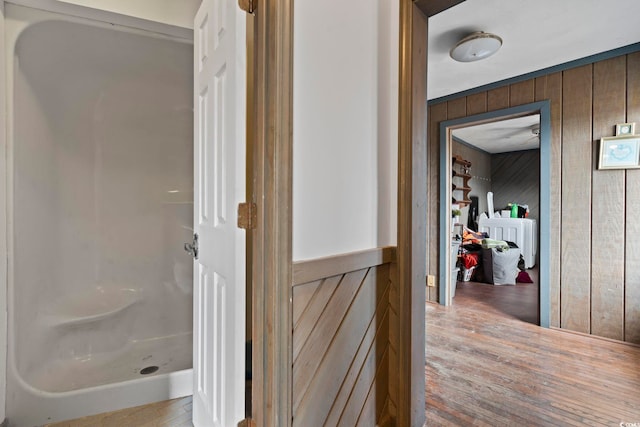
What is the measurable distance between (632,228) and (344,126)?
8.97 feet

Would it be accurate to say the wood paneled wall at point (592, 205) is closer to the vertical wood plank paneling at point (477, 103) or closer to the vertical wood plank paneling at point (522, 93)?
the vertical wood plank paneling at point (522, 93)

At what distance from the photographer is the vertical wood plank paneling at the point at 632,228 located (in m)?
2.40

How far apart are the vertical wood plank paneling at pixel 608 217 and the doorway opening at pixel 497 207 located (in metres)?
0.33

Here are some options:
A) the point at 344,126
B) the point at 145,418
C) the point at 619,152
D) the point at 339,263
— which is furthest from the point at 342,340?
the point at 619,152

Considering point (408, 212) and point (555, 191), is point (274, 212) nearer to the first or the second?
point (408, 212)

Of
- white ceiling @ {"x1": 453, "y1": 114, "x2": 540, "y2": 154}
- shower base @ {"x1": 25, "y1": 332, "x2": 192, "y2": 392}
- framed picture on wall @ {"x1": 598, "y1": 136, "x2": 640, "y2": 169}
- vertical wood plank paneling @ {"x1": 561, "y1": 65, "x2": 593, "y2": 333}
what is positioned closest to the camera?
shower base @ {"x1": 25, "y1": 332, "x2": 192, "y2": 392}

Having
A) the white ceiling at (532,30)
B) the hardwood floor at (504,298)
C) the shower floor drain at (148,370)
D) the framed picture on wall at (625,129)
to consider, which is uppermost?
the white ceiling at (532,30)

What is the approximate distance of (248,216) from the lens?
3.26ft

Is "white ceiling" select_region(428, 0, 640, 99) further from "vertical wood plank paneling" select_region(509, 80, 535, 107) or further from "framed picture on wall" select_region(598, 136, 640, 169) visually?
"framed picture on wall" select_region(598, 136, 640, 169)

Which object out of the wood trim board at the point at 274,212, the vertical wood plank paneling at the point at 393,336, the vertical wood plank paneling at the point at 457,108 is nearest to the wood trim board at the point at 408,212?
the vertical wood plank paneling at the point at 393,336

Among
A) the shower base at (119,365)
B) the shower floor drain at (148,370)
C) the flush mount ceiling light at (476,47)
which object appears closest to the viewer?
the shower base at (119,365)

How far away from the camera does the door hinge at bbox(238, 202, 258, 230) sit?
0.99m

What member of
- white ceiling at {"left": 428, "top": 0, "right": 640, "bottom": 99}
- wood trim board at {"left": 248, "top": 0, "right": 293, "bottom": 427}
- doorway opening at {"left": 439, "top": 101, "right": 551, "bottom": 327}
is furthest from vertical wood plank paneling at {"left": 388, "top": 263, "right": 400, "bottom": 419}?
doorway opening at {"left": 439, "top": 101, "right": 551, "bottom": 327}

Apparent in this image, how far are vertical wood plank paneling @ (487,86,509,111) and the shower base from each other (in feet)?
11.4
